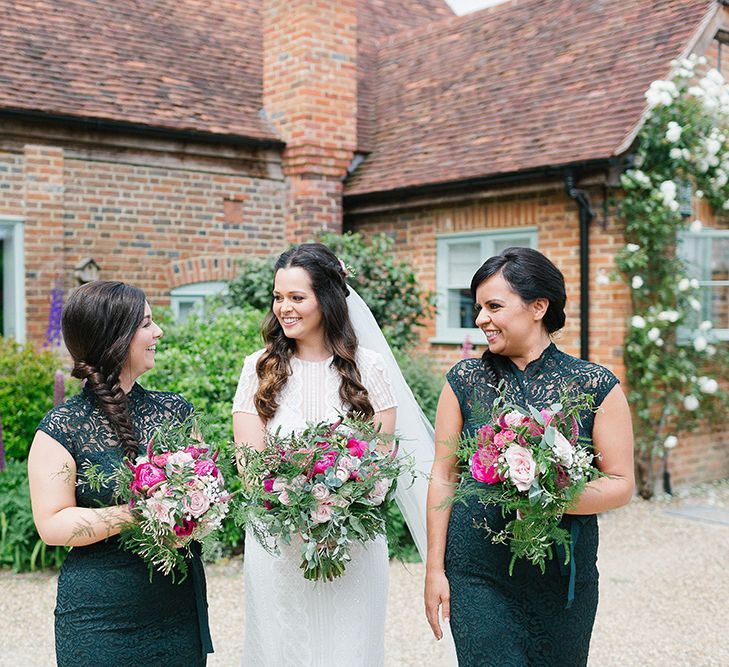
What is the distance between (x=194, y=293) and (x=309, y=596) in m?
7.62

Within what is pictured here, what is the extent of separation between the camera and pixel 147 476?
2.70m

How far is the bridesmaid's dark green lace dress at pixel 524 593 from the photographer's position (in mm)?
2918

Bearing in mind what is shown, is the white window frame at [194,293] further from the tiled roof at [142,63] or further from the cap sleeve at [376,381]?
the cap sleeve at [376,381]

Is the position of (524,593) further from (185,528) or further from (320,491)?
(185,528)

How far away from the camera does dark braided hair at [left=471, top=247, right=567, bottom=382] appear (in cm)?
300

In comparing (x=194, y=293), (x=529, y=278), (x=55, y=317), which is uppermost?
(x=194, y=293)

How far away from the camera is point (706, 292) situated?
376 inches

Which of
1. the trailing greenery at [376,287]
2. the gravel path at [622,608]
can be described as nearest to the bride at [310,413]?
the gravel path at [622,608]

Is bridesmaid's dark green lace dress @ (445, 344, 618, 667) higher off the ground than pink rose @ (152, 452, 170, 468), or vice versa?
pink rose @ (152, 452, 170, 468)

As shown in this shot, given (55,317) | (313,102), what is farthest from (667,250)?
(55,317)

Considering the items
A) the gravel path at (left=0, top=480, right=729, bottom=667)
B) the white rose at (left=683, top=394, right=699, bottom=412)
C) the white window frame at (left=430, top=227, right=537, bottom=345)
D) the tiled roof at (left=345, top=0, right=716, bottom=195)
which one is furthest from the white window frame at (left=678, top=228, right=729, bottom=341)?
the gravel path at (left=0, top=480, right=729, bottom=667)

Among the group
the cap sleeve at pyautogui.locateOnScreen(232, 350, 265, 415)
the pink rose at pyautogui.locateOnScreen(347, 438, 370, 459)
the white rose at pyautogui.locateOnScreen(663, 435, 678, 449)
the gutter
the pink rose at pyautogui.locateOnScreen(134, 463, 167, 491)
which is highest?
the gutter

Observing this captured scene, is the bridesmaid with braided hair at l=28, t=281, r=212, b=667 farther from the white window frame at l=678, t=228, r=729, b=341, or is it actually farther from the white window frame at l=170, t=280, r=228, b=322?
the white window frame at l=170, t=280, r=228, b=322

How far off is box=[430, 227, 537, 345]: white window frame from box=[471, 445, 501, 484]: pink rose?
7.30 meters
